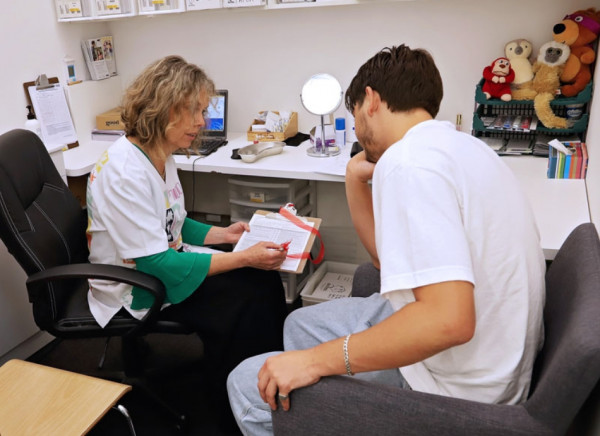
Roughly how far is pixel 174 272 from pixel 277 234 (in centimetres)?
40

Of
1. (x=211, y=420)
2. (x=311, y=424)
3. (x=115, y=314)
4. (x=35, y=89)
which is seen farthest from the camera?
(x=35, y=89)

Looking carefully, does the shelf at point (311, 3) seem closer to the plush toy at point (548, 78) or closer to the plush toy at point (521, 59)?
the plush toy at point (521, 59)

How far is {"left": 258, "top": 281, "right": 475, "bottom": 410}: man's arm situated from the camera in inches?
33.7

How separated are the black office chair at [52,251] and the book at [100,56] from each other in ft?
3.91

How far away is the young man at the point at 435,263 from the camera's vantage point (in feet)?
2.86

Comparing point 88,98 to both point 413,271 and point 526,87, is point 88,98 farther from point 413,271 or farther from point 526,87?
point 413,271

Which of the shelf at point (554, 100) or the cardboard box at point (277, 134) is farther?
the cardboard box at point (277, 134)

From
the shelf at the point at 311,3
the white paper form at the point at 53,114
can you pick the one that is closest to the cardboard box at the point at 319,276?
the shelf at the point at 311,3

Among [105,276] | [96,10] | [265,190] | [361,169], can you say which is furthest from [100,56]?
[361,169]

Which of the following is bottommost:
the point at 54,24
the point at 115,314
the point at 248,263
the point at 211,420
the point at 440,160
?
the point at 211,420

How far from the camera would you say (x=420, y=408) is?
3.03 feet

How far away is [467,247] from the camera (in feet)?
2.89

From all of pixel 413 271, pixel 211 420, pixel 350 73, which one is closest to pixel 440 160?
pixel 413 271

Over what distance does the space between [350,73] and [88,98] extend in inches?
54.1
